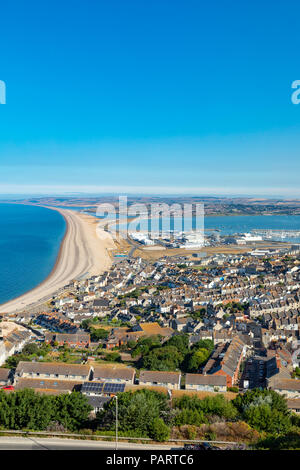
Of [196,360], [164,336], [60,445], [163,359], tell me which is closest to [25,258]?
[164,336]

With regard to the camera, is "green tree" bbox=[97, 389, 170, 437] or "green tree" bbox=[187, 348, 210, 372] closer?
"green tree" bbox=[97, 389, 170, 437]

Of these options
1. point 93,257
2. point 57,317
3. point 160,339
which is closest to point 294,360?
point 160,339

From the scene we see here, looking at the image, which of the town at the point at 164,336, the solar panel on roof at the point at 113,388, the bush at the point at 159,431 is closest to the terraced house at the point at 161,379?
the town at the point at 164,336

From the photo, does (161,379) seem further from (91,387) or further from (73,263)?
(73,263)

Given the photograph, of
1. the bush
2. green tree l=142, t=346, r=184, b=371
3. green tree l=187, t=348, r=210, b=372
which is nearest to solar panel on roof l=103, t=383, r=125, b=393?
green tree l=142, t=346, r=184, b=371

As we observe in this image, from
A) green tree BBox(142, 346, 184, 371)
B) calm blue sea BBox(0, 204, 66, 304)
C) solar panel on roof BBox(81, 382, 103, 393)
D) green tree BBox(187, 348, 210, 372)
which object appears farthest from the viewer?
calm blue sea BBox(0, 204, 66, 304)

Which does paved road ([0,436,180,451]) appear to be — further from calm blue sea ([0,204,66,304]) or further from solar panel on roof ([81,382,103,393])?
calm blue sea ([0,204,66,304])
